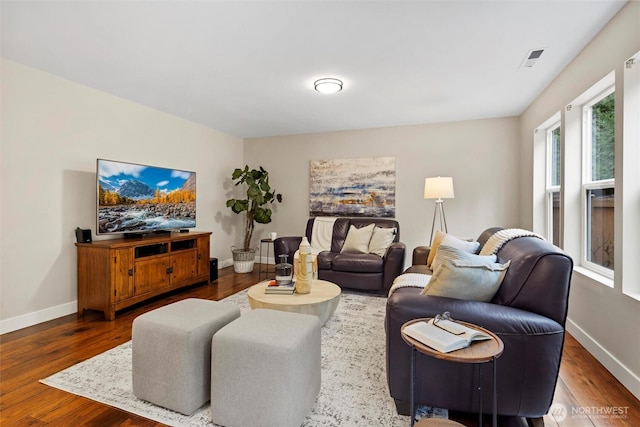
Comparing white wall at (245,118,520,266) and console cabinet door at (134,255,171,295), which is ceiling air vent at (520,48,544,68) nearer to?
white wall at (245,118,520,266)

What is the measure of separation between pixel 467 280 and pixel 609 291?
54.8 inches

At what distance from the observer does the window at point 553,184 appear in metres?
3.53

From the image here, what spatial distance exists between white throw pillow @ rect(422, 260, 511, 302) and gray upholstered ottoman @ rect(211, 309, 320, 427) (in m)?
0.76

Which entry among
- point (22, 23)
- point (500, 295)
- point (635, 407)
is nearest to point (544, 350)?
point (500, 295)

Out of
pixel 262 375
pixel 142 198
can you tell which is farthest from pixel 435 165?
pixel 262 375

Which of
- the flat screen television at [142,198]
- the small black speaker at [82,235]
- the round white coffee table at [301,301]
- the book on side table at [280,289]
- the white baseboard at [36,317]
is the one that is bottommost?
the white baseboard at [36,317]

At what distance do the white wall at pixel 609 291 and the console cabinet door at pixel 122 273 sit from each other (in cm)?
→ 413

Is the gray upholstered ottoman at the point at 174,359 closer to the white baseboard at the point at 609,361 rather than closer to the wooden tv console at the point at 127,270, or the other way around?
the wooden tv console at the point at 127,270

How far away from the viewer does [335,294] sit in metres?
2.68

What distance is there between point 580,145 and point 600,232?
32.7 inches

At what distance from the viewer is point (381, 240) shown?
13.9ft

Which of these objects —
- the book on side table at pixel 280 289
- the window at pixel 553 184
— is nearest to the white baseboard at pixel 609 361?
the window at pixel 553 184

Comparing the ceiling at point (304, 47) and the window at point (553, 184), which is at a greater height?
the ceiling at point (304, 47)

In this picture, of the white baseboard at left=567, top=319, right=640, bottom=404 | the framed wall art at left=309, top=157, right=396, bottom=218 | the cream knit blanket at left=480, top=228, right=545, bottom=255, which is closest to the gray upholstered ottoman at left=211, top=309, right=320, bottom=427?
the cream knit blanket at left=480, top=228, right=545, bottom=255
